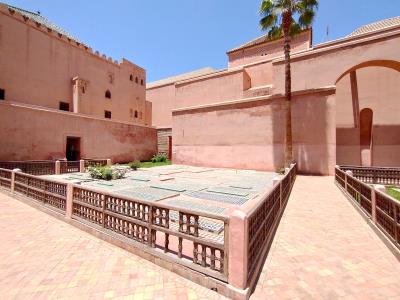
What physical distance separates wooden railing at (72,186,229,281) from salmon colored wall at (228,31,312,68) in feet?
79.4

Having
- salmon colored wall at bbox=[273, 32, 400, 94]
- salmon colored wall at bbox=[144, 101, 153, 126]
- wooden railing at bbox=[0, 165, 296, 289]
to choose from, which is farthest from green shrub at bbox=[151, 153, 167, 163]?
wooden railing at bbox=[0, 165, 296, 289]

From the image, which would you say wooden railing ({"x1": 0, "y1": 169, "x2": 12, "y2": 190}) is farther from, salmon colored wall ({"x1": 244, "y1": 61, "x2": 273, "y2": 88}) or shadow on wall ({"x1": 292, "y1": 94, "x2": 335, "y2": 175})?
salmon colored wall ({"x1": 244, "y1": 61, "x2": 273, "y2": 88})

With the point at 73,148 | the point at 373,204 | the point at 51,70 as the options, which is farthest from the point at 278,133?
the point at 51,70

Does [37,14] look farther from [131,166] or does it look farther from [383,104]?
[383,104]

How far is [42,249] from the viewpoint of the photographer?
Answer: 4309 mm

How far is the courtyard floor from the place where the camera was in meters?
3.01

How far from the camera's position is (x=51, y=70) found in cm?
2208

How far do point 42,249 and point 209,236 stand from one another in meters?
3.13

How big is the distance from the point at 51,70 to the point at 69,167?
12637 mm

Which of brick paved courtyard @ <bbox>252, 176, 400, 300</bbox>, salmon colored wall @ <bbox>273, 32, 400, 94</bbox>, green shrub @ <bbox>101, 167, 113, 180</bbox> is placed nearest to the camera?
brick paved courtyard @ <bbox>252, 176, 400, 300</bbox>

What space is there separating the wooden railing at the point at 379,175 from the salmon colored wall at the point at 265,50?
16342 millimetres

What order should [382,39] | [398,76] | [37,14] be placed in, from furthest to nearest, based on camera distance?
[37,14] < [398,76] < [382,39]

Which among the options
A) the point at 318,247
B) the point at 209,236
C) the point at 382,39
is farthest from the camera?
the point at 382,39

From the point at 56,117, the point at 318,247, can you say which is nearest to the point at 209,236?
the point at 318,247
